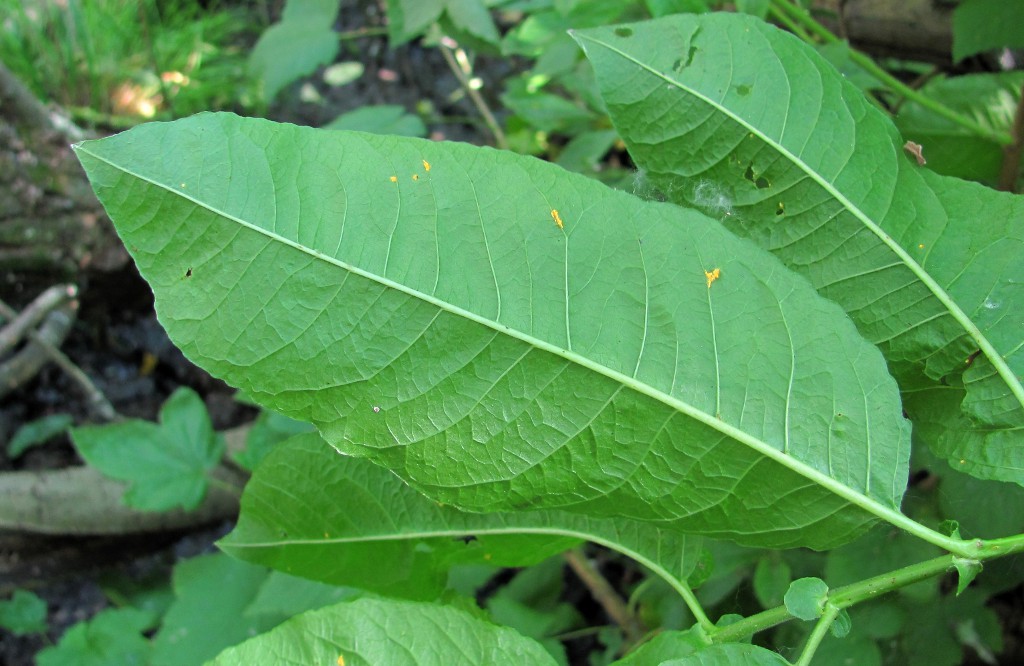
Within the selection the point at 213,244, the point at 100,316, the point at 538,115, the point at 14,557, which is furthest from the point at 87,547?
the point at 213,244

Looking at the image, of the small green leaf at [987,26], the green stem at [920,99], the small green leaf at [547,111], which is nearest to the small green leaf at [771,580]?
the green stem at [920,99]

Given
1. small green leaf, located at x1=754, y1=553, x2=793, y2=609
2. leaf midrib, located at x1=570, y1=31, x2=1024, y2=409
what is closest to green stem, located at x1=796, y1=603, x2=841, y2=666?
leaf midrib, located at x1=570, y1=31, x2=1024, y2=409

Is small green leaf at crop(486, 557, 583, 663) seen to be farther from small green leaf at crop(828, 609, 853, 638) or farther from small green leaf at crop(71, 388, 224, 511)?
small green leaf at crop(828, 609, 853, 638)

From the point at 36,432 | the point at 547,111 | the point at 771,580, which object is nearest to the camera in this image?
the point at 771,580

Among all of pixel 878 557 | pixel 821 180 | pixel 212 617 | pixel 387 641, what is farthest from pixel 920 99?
pixel 212 617

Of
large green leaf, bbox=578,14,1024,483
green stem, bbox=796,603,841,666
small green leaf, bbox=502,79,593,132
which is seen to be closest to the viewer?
green stem, bbox=796,603,841,666

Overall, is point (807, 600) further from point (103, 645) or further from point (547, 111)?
point (103, 645)
